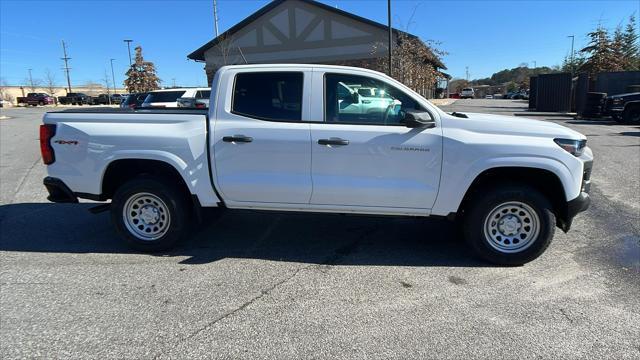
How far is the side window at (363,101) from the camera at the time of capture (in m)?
4.55

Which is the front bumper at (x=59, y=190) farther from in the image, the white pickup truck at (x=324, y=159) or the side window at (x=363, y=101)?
the side window at (x=363, y=101)

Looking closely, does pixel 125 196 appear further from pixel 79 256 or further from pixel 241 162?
pixel 241 162

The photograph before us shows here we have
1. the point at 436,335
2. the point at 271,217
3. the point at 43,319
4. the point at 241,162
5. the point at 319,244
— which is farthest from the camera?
the point at 271,217

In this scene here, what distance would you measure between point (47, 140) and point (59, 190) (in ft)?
1.81

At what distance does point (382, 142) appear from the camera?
4422mm

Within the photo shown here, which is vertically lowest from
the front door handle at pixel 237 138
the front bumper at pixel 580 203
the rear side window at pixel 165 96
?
the front bumper at pixel 580 203

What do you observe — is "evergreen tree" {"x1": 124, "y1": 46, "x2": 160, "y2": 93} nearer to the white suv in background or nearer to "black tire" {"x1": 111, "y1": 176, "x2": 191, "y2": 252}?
the white suv in background

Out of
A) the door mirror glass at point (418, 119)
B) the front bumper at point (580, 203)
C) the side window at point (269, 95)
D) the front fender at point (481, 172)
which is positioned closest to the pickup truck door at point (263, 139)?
the side window at point (269, 95)

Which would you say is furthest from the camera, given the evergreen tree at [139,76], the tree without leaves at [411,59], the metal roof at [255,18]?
the evergreen tree at [139,76]

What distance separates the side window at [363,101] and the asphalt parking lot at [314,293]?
1.44 metres

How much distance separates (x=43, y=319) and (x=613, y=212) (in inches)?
269

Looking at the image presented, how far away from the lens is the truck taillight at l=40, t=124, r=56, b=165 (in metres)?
4.84

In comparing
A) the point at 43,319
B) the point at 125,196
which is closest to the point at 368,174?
the point at 125,196

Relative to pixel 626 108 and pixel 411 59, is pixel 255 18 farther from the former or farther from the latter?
pixel 626 108
